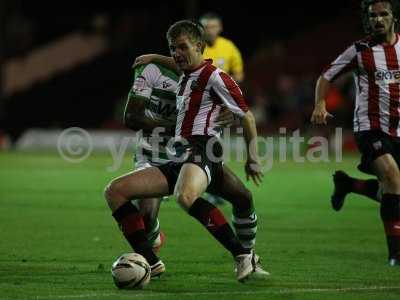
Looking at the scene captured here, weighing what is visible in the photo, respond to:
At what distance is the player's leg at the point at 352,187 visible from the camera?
9.68 meters

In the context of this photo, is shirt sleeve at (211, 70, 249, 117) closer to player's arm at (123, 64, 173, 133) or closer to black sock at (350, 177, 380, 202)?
player's arm at (123, 64, 173, 133)

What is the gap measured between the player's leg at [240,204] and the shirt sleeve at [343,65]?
142 centimetres

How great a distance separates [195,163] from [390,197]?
200 centimetres

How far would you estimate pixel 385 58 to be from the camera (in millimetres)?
8930

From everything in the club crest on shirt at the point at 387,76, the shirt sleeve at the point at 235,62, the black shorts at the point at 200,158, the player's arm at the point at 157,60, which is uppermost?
the player's arm at the point at 157,60

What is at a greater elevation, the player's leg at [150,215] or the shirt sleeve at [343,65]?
the shirt sleeve at [343,65]

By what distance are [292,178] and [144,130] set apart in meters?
10.8

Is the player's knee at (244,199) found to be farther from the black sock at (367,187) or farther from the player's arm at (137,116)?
the black sock at (367,187)

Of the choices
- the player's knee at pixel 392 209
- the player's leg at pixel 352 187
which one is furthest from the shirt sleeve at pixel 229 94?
the player's leg at pixel 352 187

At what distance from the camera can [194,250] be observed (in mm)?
9742

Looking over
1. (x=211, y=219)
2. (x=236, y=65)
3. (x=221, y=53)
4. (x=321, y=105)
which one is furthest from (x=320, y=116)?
(x=236, y=65)

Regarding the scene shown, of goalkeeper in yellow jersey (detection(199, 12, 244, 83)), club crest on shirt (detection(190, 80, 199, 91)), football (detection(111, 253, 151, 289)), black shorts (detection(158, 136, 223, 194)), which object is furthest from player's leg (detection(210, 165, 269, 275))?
goalkeeper in yellow jersey (detection(199, 12, 244, 83))

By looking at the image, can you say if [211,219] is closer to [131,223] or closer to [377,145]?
[131,223]

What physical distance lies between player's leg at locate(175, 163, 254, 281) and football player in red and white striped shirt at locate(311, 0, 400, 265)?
158 cm
